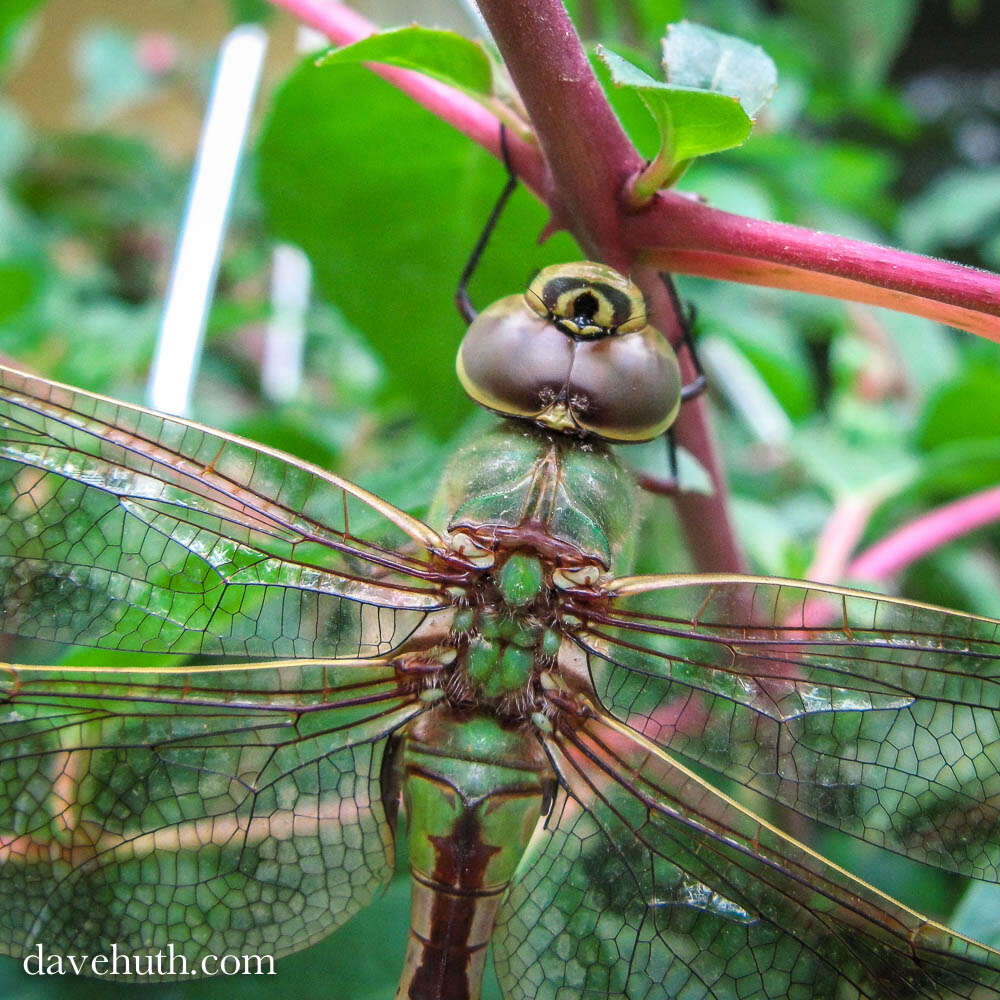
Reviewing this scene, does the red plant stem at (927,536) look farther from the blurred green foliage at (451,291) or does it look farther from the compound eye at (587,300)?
the compound eye at (587,300)

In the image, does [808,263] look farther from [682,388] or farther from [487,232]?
[487,232]

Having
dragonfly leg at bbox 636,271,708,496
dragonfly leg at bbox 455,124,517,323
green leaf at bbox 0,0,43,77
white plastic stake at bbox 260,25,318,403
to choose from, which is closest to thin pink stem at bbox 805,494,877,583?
dragonfly leg at bbox 636,271,708,496

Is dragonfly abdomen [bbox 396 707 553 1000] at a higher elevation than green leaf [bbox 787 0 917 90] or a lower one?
lower

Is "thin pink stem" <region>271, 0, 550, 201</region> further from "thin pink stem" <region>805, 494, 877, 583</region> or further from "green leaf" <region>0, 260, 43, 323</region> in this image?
"green leaf" <region>0, 260, 43, 323</region>

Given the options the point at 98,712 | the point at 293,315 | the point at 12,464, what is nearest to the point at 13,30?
the point at 293,315

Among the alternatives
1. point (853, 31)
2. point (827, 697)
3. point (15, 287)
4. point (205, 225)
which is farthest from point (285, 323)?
point (853, 31)
